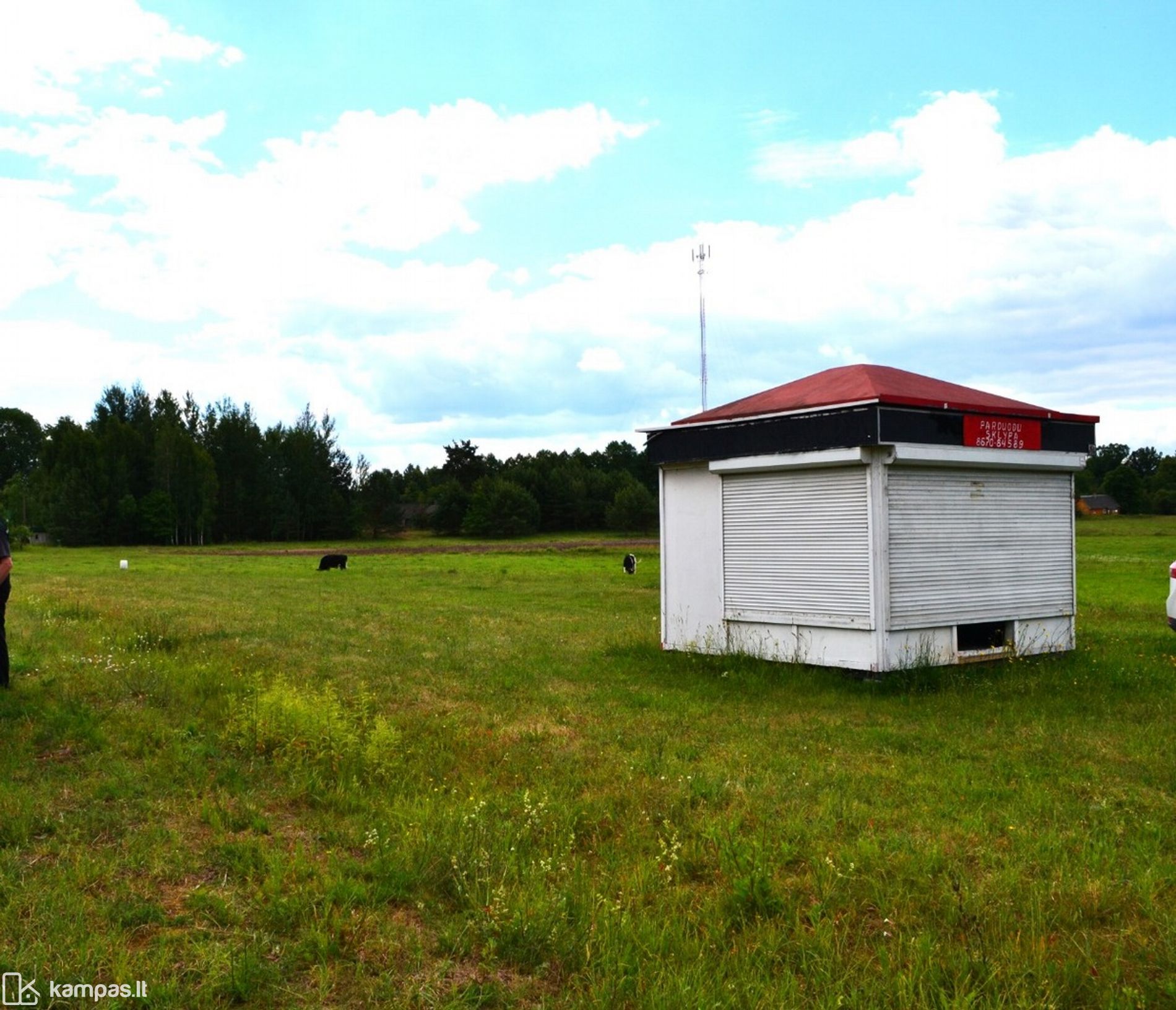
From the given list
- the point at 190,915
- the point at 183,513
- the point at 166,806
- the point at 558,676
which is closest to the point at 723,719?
the point at 558,676

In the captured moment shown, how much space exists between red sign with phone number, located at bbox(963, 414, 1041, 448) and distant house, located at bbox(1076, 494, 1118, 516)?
95018 mm

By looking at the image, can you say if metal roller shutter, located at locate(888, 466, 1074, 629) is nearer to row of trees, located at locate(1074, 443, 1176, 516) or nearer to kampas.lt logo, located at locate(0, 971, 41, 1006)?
kampas.lt logo, located at locate(0, 971, 41, 1006)

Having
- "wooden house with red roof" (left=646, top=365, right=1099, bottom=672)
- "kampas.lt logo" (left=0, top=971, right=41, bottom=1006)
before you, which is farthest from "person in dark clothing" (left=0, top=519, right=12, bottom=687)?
"wooden house with red roof" (left=646, top=365, right=1099, bottom=672)

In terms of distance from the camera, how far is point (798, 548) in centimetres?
1285

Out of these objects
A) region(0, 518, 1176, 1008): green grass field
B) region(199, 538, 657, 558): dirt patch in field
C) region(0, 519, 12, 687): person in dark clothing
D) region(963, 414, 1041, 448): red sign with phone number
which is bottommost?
region(0, 518, 1176, 1008): green grass field

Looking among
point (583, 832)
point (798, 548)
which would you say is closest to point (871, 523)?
point (798, 548)

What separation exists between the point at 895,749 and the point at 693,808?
9.57ft

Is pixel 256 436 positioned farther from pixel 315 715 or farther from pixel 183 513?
pixel 315 715

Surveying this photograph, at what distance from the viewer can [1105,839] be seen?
6188 mm

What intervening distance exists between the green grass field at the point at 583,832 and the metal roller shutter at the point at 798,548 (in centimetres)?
85

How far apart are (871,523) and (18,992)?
997cm

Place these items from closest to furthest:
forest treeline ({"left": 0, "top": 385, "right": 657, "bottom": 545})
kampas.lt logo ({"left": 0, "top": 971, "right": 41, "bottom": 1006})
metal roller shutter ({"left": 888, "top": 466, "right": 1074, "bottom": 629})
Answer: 1. kampas.lt logo ({"left": 0, "top": 971, "right": 41, "bottom": 1006})
2. metal roller shutter ({"left": 888, "top": 466, "right": 1074, "bottom": 629})
3. forest treeline ({"left": 0, "top": 385, "right": 657, "bottom": 545})

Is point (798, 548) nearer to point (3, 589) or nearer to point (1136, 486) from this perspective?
point (3, 589)

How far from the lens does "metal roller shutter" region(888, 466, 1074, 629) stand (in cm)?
1225
